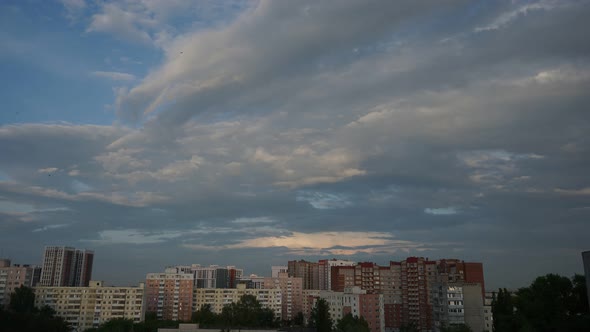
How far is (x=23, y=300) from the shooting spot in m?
69.6

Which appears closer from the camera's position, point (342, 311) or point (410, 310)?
point (342, 311)

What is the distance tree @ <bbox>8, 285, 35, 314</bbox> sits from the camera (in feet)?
226

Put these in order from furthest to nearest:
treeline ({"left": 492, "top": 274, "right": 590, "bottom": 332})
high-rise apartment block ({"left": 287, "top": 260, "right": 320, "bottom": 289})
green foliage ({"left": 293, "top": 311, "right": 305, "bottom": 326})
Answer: high-rise apartment block ({"left": 287, "top": 260, "right": 320, "bottom": 289}) → green foliage ({"left": 293, "top": 311, "right": 305, "bottom": 326}) → treeline ({"left": 492, "top": 274, "right": 590, "bottom": 332})

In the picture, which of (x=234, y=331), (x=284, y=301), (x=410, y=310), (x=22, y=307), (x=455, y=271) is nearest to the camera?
(x=234, y=331)

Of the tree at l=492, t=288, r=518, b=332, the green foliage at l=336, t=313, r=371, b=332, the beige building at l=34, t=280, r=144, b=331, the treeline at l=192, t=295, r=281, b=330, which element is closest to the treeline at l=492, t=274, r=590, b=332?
the tree at l=492, t=288, r=518, b=332

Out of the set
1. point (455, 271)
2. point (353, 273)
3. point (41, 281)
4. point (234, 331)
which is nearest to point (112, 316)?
point (234, 331)

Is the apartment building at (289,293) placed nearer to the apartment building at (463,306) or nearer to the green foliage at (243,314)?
the green foliage at (243,314)

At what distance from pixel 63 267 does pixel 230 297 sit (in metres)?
37.9

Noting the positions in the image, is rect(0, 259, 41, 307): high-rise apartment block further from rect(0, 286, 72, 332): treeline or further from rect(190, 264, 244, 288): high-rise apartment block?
rect(190, 264, 244, 288): high-rise apartment block

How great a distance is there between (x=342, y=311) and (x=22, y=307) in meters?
47.2

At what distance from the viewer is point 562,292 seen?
45938mm

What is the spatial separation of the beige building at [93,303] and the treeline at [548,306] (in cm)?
5155

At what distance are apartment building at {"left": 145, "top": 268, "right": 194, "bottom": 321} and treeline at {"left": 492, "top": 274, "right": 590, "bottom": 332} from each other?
55.1 metres

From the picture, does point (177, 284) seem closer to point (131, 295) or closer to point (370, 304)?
point (131, 295)
